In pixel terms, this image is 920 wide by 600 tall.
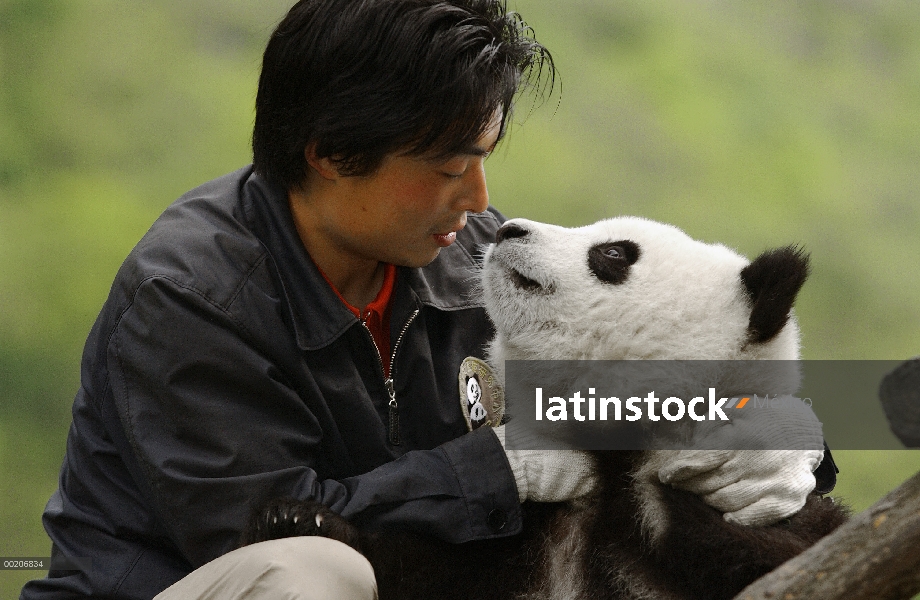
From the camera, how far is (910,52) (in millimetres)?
5102

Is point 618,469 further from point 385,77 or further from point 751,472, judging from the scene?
point 385,77

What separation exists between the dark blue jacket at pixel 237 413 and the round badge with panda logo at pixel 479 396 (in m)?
0.05

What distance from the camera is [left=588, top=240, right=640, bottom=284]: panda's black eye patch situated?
1.80 m

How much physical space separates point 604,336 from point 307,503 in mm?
623

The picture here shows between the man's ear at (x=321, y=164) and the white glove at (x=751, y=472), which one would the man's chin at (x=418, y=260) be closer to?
the man's ear at (x=321, y=164)

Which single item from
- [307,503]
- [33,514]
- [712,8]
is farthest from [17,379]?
[712,8]

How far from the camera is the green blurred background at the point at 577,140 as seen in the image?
173 inches

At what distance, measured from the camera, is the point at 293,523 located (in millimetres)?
1548

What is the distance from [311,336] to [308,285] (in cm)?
11

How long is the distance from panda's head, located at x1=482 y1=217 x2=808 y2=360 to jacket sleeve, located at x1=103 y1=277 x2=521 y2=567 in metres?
0.27

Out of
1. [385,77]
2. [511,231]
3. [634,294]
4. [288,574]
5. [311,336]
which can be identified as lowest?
[288,574]

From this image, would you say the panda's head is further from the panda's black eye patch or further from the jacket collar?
the jacket collar

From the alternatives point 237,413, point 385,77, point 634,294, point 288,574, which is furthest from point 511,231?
point 288,574

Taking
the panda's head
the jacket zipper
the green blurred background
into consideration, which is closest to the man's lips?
the panda's head
